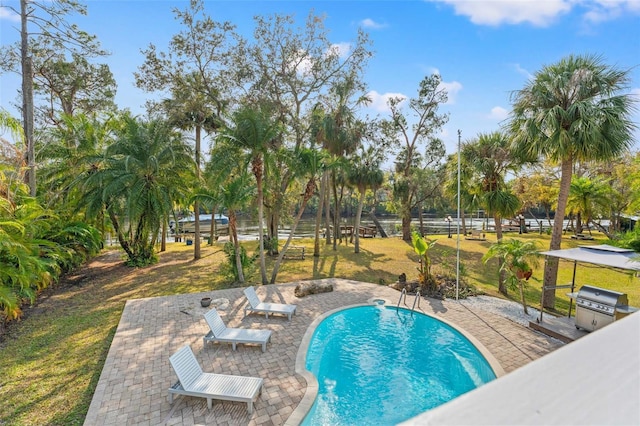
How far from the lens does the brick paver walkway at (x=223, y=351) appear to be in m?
5.88

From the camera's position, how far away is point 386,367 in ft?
27.5

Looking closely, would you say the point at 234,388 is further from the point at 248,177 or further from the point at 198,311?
the point at 248,177

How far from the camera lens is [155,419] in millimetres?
5676

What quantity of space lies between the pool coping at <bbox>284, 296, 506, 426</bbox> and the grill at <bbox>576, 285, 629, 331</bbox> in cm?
319

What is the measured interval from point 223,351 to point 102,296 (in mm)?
7739

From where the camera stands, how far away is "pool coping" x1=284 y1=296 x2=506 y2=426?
5824 mm

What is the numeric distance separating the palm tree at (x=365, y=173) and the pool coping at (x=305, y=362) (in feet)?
45.4

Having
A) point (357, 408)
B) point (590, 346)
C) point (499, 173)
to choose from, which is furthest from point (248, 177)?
point (590, 346)

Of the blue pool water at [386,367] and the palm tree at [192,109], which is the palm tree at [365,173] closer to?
the palm tree at [192,109]

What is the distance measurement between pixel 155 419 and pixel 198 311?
542 cm

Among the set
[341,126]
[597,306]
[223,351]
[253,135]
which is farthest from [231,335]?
[341,126]

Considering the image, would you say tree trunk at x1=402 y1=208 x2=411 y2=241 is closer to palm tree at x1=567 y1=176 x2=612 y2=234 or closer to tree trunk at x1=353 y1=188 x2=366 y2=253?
tree trunk at x1=353 y1=188 x2=366 y2=253

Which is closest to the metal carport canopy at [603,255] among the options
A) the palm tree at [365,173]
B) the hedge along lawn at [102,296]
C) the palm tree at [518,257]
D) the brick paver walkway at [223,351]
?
the palm tree at [518,257]

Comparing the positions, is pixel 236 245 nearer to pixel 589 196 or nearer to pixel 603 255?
pixel 603 255
